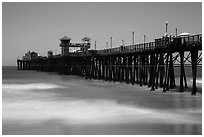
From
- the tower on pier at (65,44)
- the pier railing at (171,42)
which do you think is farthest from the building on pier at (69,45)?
the pier railing at (171,42)

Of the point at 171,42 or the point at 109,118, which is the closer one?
the point at 109,118

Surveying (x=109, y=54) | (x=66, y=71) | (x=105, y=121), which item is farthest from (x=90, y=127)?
(x=66, y=71)

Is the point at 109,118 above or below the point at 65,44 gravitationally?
below

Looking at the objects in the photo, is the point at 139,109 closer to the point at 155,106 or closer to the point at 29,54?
the point at 155,106

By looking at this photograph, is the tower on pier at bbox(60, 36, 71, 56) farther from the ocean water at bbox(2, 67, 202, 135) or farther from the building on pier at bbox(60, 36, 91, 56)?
the ocean water at bbox(2, 67, 202, 135)

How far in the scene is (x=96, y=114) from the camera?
16.5 meters

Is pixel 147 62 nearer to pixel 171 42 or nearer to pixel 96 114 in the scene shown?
pixel 171 42

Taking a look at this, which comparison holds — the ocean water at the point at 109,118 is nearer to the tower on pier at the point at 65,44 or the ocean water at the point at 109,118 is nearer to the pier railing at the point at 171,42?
the pier railing at the point at 171,42

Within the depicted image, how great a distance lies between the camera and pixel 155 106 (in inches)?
742

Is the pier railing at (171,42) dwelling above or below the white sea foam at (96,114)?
above

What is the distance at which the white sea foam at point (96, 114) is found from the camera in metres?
14.8

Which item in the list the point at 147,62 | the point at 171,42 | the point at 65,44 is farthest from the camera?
the point at 65,44

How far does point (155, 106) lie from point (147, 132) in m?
6.44

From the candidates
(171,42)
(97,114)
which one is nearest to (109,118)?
(97,114)
